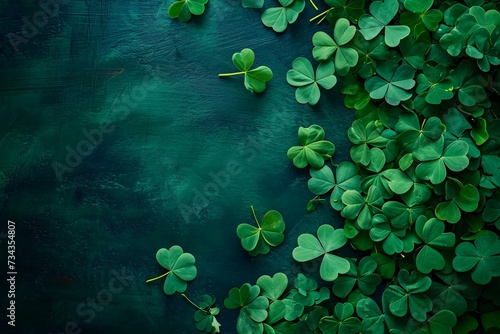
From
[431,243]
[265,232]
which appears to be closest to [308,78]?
[265,232]

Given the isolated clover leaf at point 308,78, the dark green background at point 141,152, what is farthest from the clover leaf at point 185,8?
the isolated clover leaf at point 308,78

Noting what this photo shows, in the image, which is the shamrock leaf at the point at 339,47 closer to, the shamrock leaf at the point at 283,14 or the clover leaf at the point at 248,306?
the shamrock leaf at the point at 283,14

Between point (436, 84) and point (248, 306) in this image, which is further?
point (248, 306)

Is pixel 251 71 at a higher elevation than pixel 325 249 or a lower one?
higher

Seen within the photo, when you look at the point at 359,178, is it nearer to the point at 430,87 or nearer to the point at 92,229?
the point at 430,87

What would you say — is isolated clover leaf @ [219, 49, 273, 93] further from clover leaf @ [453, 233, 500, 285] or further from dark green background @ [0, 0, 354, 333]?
clover leaf @ [453, 233, 500, 285]

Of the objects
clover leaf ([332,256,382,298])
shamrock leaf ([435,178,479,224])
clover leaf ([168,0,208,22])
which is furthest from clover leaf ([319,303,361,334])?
clover leaf ([168,0,208,22])

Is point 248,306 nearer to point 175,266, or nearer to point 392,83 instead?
point 175,266
